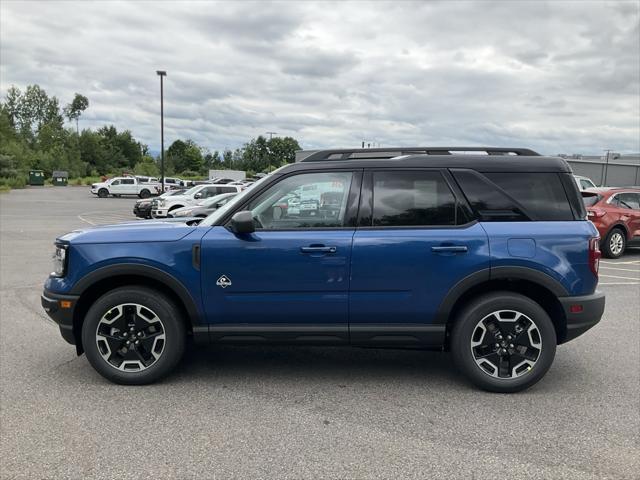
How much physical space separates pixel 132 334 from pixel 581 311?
11.3ft

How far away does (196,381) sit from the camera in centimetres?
422

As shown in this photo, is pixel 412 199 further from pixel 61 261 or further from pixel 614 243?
pixel 614 243

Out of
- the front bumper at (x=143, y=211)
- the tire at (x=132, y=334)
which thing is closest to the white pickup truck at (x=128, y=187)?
the front bumper at (x=143, y=211)

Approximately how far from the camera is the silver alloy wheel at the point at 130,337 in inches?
160

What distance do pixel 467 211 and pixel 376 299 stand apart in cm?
98

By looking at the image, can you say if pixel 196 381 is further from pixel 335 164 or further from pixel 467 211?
pixel 467 211

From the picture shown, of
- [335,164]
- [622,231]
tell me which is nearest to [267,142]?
[622,231]

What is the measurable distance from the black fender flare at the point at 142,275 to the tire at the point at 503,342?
2048mm

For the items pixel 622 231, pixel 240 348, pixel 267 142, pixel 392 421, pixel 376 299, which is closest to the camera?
pixel 392 421

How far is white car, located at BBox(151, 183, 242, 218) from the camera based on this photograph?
20.3m

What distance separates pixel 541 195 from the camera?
406cm

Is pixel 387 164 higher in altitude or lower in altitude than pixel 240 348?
higher

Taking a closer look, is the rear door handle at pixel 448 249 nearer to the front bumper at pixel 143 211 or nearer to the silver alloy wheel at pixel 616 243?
the silver alloy wheel at pixel 616 243

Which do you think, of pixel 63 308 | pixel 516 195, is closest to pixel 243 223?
pixel 63 308
